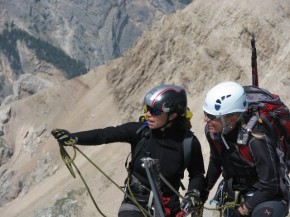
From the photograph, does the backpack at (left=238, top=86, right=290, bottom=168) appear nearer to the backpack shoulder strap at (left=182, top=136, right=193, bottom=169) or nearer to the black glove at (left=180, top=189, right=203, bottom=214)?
the backpack shoulder strap at (left=182, top=136, right=193, bottom=169)

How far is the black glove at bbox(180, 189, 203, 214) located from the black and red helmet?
96 cm

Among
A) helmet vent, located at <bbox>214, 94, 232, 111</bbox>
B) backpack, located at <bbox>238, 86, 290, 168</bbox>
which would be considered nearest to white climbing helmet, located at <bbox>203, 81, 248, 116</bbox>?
helmet vent, located at <bbox>214, 94, 232, 111</bbox>

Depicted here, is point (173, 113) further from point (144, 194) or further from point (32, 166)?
point (32, 166)

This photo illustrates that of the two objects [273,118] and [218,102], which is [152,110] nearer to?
[218,102]

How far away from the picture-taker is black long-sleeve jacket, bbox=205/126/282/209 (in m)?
5.59

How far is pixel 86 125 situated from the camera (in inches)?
1243

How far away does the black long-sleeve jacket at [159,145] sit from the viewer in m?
6.20

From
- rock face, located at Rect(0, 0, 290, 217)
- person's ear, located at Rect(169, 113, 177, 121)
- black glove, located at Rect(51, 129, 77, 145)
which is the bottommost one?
rock face, located at Rect(0, 0, 290, 217)

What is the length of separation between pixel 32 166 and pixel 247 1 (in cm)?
1604

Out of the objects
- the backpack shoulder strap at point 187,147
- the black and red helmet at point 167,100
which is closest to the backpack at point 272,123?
the backpack shoulder strap at point 187,147

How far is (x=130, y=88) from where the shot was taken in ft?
102

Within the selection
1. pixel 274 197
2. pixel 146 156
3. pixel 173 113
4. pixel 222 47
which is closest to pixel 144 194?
pixel 146 156

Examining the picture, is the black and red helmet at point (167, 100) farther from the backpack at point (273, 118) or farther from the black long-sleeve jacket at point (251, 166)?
the backpack at point (273, 118)

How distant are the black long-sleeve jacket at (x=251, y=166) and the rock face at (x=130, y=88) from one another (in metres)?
14.2
